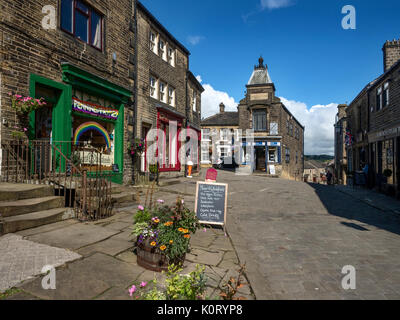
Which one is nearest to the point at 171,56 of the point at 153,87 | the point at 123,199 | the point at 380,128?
the point at 153,87

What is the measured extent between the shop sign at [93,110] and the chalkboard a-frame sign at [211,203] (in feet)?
16.5

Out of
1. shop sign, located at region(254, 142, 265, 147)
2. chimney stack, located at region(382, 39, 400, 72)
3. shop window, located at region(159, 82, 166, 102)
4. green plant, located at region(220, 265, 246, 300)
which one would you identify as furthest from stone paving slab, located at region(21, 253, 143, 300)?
shop sign, located at region(254, 142, 265, 147)

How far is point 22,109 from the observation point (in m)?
6.09

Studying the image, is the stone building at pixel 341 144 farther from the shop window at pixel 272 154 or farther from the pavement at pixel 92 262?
the pavement at pixel 92 262

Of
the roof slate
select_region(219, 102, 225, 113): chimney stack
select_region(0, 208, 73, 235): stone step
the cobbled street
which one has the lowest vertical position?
the cobbled street

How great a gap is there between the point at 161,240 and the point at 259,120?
85.2 ft

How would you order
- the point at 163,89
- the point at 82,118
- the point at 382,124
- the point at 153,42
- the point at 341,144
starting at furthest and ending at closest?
the point at 341,144 < the point at 163,89 < the point at 382,124 < the point at 153,42 < the point at 82,118

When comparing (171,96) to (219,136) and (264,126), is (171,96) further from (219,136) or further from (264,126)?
(219,136)

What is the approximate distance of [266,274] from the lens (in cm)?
366

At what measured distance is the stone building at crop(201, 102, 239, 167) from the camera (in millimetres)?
33406

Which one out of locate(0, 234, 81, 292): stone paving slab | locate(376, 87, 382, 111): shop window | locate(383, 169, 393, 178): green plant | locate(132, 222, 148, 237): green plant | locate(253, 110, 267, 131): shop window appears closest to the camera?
locate(0, 234, 81, 292): stone paving slab

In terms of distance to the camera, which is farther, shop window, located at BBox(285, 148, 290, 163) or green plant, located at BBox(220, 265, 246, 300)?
shop window, located at BBox(285, 148, 290, 163)

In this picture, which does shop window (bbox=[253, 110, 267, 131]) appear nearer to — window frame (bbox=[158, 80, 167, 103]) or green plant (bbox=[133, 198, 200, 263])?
window frame (bbox=[158, 80, 167, 103])

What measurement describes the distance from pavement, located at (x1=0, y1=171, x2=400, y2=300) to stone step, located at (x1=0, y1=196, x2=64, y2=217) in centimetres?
59
